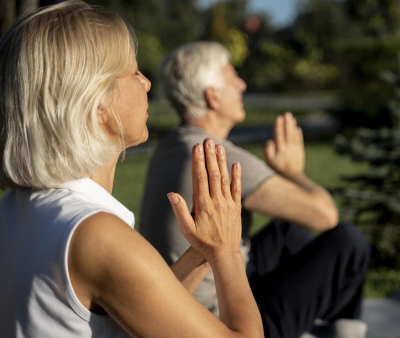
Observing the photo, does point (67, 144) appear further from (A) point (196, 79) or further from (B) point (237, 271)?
(A) point (196, 79)

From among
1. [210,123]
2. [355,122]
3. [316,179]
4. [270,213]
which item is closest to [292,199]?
[270,213]

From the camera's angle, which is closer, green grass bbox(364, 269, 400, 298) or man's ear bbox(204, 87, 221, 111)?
man's ear bbox(204, 87, 221, 111)

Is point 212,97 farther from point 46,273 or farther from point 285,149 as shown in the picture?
point 46,273

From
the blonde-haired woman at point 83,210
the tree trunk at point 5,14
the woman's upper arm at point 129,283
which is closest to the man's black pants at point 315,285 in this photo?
the blonde-haired woman at point 83,210

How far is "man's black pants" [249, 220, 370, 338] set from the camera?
194cm

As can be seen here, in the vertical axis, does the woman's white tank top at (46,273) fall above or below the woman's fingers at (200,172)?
below

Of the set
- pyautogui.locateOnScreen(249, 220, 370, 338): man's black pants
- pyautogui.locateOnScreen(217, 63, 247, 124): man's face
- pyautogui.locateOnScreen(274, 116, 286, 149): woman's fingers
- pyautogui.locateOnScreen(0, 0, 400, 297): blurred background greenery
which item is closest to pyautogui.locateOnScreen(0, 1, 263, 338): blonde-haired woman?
pyautogui.locateOnScreen(0, 0, 400, 297): blurred background greenery

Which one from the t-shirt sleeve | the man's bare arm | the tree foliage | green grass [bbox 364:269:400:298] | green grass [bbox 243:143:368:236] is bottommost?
green grass [bbox 243:143:368:236]

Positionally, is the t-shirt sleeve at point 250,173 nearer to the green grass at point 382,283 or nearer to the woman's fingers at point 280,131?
the woman's fingers at point 280,131

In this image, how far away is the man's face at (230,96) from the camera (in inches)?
92.9

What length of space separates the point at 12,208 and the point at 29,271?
0.82 ft

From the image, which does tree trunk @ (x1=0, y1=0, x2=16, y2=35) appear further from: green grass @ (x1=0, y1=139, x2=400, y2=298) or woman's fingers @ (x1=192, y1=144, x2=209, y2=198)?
woman's fingers @ (x1=192, y1=144, x2=209, y2=198)

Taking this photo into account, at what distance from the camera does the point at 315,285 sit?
6.48ft

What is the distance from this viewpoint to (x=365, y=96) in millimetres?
8711
